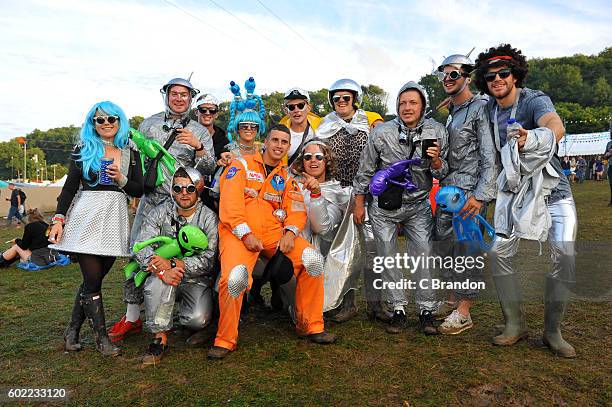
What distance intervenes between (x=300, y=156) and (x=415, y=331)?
2017mm

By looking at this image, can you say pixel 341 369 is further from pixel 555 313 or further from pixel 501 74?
pixel 501 74

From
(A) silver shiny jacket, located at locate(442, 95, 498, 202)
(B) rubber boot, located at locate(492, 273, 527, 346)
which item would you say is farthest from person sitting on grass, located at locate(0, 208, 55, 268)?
(B) rubber boot, located at locate(492, 273, 527, 346)

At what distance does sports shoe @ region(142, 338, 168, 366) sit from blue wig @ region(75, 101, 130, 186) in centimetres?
147

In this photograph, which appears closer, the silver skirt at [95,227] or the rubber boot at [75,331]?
the silver skirt at [95,227]

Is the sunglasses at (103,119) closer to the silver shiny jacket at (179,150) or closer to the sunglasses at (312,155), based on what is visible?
the silver shiny jacket at (179,150)

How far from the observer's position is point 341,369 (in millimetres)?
3426

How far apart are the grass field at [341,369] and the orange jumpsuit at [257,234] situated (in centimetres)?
31

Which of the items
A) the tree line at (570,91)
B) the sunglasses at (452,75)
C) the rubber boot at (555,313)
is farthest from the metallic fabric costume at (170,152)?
the tree line at (570,91)

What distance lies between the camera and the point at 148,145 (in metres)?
4.20

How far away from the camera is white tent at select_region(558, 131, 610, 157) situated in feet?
112

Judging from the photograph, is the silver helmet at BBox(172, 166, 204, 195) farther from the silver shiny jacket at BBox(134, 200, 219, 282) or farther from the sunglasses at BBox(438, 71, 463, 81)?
the sunglasses at BBox(438, 71, 463, 81)

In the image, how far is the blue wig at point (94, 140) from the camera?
385 centimetres

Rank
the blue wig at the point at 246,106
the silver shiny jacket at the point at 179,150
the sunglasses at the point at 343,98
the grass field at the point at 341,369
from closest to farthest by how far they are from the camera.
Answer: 1. the grass field at the point at 341,369
2. the silver shiny jacket at the point at 179,150
3. the blue wig at the point at 246,106
4. the sunglasses at the point at 343,98

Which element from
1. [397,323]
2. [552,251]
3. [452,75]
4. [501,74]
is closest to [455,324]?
[397,323]
